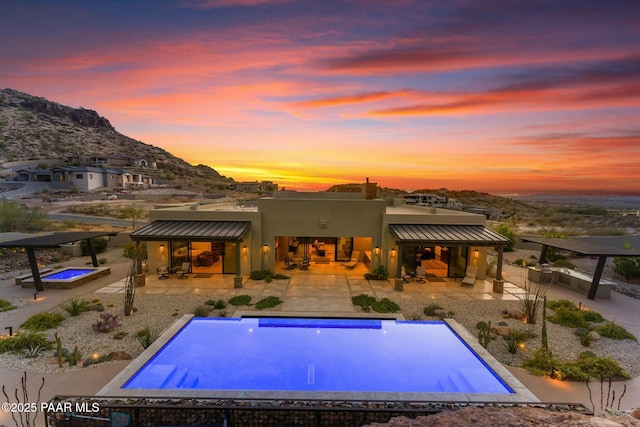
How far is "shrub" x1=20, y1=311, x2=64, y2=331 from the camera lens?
976cm

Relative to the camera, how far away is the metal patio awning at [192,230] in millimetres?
14172

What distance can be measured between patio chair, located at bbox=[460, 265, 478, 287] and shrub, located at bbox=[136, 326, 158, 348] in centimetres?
1358

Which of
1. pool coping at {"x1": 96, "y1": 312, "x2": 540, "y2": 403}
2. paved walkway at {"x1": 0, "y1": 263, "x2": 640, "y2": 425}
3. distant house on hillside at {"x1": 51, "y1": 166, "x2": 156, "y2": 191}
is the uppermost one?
distant house on hillside at {"x1": 51, "y1": 166, "x2": 156, "y2": 191}

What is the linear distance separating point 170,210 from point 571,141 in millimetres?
32480

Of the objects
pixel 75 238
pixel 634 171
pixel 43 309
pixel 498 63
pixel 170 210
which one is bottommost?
pixel 43 309

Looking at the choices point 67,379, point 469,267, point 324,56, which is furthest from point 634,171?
point 67,379

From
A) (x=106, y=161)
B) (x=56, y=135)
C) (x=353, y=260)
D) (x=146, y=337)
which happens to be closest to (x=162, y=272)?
(x=146, y=337)

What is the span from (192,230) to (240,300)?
5.12 meters

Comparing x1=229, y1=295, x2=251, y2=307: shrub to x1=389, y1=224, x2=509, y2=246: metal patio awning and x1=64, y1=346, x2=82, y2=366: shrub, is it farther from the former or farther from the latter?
x1=389, y1=224, x2=509, y2=246: metal patio awning

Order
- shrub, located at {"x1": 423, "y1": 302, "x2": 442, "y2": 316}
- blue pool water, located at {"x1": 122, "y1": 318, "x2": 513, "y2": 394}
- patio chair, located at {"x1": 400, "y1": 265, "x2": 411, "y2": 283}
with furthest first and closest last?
1. patio chair, located at {"x1": 400, "y1": 265, "x2": 411, "y2": 283}
2. shrub, located at {"x1": 423, "y1": 302, "x2": 442, "y2": 316}
3. blue pool water, located at {"x1": 122, "y1": 318, "x2": 513, "y2": 394}

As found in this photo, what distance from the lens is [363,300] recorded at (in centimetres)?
1223

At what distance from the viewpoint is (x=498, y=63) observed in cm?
1591

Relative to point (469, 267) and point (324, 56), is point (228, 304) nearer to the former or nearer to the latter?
point (469, 267)

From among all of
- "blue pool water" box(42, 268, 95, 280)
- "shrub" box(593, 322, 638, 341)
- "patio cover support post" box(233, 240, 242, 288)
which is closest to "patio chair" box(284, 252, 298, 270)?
"patio cover support post" box(233, 240, 242, 288)
